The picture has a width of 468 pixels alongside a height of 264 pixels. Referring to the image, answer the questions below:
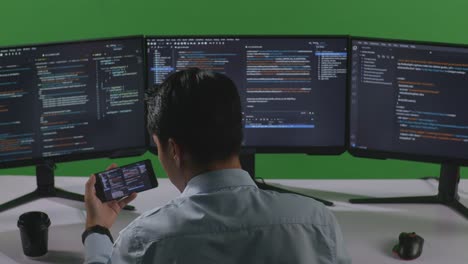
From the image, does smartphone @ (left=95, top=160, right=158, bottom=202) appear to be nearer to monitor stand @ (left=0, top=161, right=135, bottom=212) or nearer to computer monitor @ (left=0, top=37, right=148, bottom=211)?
computer monitor @ (left=0, top=37, right=148, bottom=211)

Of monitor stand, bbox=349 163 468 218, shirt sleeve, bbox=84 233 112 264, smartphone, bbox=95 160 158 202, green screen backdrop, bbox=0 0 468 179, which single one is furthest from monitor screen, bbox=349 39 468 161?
green screen backdrop, bbox=0 0 468 179

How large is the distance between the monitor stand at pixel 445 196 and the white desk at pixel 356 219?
24mm

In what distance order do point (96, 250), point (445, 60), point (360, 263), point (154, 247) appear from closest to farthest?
point (154, 247)
point (96, 250)
point (360, 263)
point (445, 60)

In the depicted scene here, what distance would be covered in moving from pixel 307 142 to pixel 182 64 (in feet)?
1.55

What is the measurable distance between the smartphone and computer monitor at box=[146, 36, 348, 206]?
35 cm

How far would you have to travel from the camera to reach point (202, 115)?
139 cm

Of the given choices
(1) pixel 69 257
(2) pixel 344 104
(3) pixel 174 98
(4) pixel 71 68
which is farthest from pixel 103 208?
(2) pixel 344 104

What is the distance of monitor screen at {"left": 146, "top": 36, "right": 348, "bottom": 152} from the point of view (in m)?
2.27

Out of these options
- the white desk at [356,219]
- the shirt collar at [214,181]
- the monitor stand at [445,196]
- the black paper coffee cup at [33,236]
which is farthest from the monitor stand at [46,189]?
the shirt collar at [214,181]

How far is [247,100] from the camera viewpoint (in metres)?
2.31

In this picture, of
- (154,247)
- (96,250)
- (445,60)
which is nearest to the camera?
(154,247)

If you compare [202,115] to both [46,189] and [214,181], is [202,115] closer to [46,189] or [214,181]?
[214,181]

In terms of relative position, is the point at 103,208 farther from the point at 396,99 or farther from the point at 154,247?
the point at 396,99

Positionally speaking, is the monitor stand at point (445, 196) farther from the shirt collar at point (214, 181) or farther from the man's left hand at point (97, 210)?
the shirt collar at point (214, 181)
